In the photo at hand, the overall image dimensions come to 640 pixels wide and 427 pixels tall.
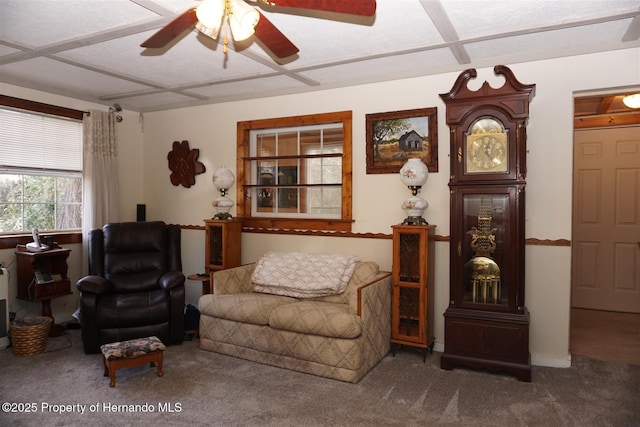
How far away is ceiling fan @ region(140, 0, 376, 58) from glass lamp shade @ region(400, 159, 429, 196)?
5.22 feet

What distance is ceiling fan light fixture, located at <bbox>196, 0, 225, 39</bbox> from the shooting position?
80.0 inches

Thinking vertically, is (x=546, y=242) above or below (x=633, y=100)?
below

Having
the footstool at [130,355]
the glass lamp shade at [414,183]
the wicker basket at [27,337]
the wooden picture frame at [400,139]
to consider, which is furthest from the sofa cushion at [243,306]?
the wooden picture frame at [400,139]

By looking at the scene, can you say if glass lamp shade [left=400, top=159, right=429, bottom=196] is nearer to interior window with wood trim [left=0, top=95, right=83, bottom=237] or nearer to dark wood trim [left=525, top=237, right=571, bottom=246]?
dark wood trim [left=525, top=237, right=571, bottom=246]

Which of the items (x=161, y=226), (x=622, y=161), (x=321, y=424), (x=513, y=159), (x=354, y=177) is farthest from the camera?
(x=622, y=161)

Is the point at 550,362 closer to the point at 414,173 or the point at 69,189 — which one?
the point at 414,173

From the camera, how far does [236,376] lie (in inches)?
130

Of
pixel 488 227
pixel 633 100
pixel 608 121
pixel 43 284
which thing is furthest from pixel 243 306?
pixel 608 121

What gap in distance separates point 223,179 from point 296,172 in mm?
740

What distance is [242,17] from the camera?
82.2 inches

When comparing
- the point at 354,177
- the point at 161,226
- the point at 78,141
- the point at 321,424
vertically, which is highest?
the point at 78,141

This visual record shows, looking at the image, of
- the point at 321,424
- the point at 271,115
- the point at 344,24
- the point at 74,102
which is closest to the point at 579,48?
the point at 344,24

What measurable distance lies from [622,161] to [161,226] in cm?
509

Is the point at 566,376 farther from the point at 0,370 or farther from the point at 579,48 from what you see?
the point at 0,370
